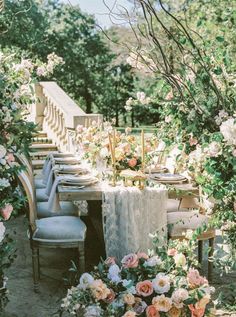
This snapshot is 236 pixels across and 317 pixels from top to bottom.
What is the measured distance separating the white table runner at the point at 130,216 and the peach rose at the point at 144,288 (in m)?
1.01

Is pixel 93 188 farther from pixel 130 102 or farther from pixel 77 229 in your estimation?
pixel 130 102

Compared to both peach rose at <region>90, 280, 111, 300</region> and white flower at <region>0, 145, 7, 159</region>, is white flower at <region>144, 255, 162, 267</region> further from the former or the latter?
white flower at <region>0, 145, 7, 159</region>

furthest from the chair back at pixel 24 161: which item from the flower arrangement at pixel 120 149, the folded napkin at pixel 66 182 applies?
the flower arrangement at pixel 120 149

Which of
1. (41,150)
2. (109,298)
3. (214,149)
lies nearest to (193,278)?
(109,298)

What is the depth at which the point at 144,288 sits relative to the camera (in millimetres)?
3076

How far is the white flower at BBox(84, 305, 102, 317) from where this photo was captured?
2.94 metres

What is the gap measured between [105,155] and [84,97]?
2170 centimetres

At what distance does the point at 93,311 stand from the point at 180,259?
1.89ft

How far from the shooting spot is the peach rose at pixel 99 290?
3.01m

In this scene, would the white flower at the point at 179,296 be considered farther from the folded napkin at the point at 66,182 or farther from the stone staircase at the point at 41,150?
the stone staircase at the point at 41,150

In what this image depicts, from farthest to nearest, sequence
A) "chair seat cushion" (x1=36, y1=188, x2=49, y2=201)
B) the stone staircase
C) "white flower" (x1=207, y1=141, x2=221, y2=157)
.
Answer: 1. the stone staircase
2. "chair seat cushion" (x1=36, y1=188, x2=49, y2=201)
3. "white flower" (x1=207, y1=141, x2=221, y2=157)

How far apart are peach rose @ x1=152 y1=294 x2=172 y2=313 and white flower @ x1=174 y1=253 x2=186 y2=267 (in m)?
0.22

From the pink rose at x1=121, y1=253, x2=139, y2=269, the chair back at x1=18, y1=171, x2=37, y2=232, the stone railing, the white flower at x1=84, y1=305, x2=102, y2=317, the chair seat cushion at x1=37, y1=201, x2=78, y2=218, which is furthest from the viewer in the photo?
the stone railing

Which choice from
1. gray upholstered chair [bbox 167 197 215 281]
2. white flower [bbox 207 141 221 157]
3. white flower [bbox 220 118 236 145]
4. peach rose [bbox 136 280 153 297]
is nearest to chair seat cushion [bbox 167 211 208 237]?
gray upholstered chair [bbox 167 197 215 281]
